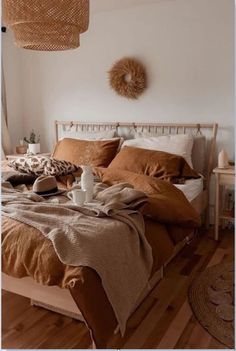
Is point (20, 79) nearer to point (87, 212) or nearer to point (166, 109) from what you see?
point (166, 109)

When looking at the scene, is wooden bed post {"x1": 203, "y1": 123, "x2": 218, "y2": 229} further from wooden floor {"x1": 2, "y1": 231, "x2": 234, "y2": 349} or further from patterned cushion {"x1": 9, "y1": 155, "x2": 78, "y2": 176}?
patterned cushion {"x1": 9, "y1": 155, "x2": 78, "y2": 176}

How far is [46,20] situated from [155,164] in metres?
1.49

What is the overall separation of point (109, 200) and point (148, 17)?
233 cm

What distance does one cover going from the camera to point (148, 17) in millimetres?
3416

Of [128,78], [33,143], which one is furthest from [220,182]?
[33,143]

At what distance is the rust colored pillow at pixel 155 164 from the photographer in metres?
2.89

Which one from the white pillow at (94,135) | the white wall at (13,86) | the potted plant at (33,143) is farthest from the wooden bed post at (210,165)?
→ the white wall at (13,86)

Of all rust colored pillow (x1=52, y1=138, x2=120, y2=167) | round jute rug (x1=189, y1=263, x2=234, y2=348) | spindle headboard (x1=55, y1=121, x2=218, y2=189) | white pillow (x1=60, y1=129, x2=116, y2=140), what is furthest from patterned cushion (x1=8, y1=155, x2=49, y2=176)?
round jute rug (x1=189, y1=263, x2=234, y2=348)

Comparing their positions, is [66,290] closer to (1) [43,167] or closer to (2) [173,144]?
(1) [43,167]

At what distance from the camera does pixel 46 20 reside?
1.91m

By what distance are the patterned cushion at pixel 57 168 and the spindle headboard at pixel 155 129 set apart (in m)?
1.10

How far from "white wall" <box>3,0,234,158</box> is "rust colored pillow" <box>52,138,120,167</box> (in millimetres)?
536

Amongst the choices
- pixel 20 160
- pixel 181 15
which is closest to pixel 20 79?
pixel 20 160

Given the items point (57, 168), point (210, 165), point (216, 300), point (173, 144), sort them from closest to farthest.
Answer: point (216, 300)
point (57, 168)
point (173, 144)
point (210, 165)
